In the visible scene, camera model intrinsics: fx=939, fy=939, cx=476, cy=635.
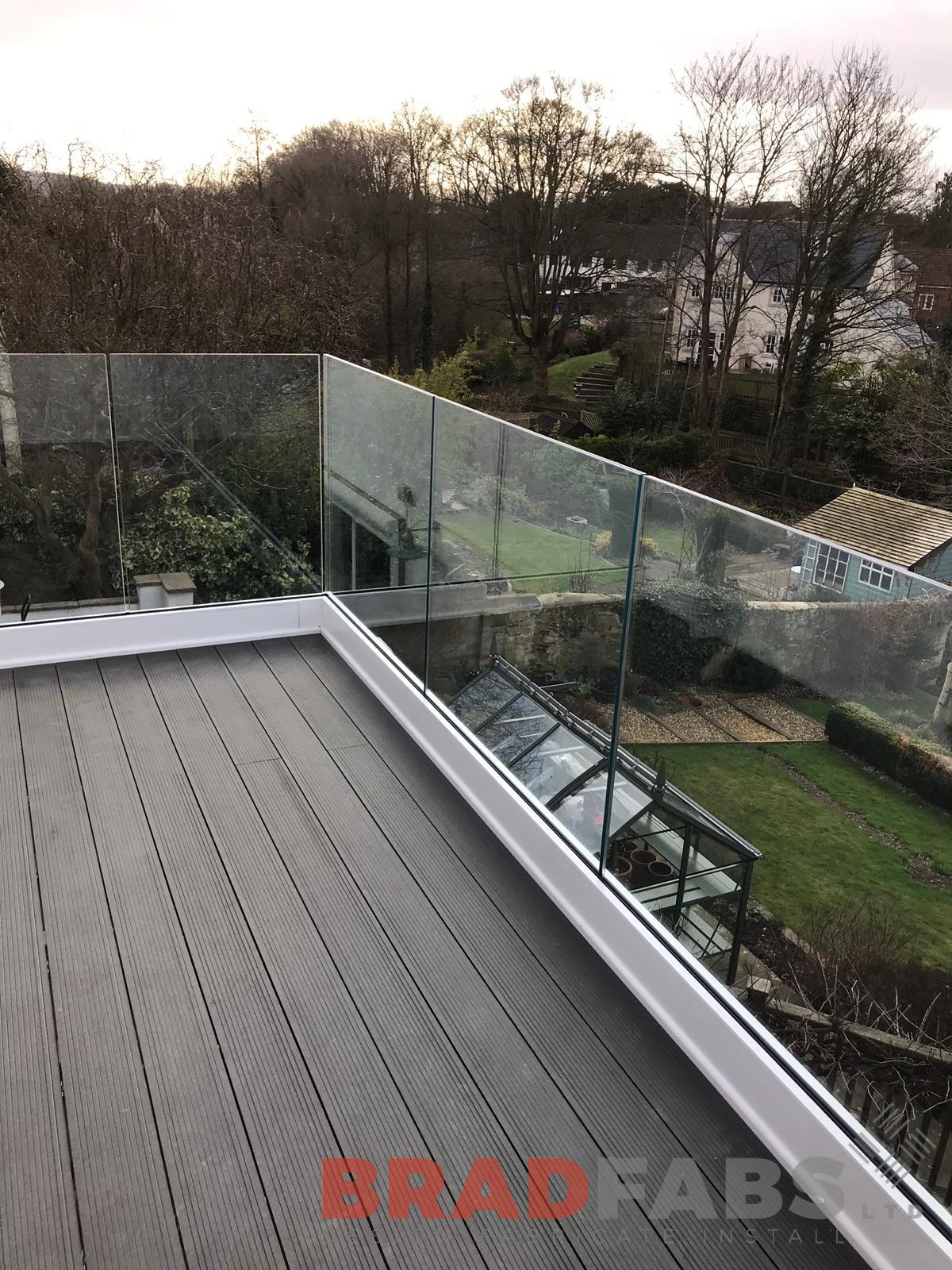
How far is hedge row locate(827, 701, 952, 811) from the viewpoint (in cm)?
162

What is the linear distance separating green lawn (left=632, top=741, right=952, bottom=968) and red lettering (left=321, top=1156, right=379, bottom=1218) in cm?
99

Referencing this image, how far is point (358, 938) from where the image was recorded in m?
2.58

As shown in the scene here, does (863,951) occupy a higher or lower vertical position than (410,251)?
A: lower

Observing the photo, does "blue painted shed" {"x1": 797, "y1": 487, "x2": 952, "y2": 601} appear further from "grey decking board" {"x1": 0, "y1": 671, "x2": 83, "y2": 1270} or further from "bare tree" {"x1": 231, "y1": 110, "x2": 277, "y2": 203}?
"bare tree" {"x1": 231, "y1": 110, "x2": 277, "y2": 203}

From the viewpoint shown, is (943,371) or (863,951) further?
(943,371)

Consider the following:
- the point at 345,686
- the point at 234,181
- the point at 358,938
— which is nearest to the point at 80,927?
the point at 358,938

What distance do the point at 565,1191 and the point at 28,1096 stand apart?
1145 millimetres

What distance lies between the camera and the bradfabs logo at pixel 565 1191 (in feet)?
5.97

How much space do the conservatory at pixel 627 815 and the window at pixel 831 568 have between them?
618mm

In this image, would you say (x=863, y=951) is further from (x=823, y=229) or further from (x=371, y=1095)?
(x=823, y=229)

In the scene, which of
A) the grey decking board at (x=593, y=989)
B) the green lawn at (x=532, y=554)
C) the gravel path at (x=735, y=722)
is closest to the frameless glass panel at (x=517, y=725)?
the grey decking board at (x=593, y=989)

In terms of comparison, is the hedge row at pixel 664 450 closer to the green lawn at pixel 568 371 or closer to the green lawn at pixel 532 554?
the green lawn at pixel 568 371

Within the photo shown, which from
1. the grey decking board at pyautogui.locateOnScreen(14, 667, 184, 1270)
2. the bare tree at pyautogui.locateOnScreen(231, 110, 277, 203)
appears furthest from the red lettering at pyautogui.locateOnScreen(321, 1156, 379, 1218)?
the bare tree at pyautogui.locateOnScreen(231, 110, 277, 203)

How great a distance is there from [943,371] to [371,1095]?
1916cm
